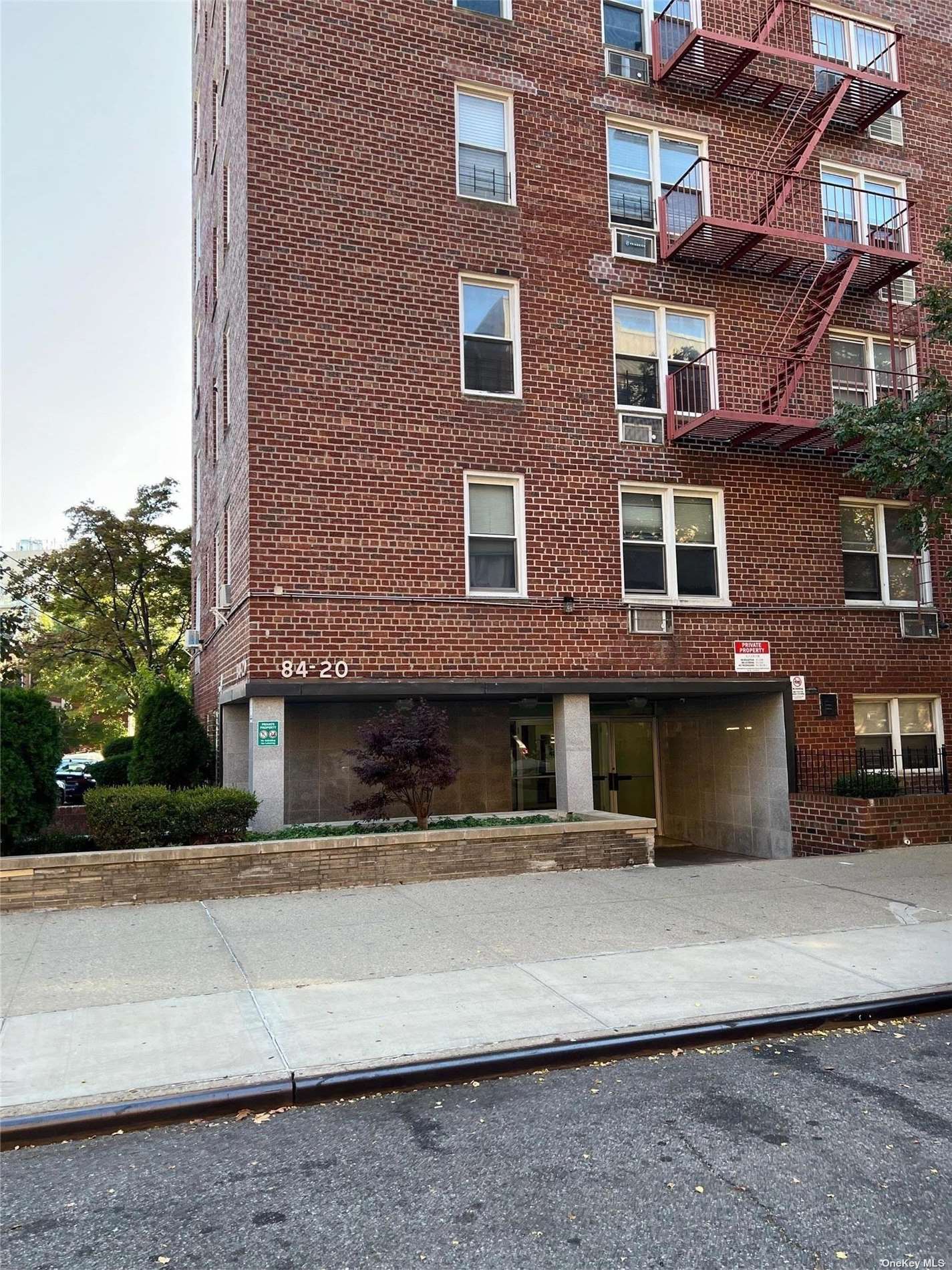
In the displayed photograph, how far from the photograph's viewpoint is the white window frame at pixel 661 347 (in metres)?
15.4

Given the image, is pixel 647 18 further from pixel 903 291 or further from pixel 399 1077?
pixel 399 1077

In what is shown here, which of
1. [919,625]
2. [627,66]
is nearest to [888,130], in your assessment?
[627,66]

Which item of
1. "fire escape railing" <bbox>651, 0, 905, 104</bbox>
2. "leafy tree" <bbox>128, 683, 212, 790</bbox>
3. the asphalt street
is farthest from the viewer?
"leafy tree" <bbox>128, 683, 212, 790</bbox>

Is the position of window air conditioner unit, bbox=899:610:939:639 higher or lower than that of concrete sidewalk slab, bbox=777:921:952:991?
higher

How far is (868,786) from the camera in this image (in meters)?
14.5

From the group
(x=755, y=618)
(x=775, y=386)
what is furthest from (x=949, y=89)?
(x=755, y=618)

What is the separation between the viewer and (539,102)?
1536cm

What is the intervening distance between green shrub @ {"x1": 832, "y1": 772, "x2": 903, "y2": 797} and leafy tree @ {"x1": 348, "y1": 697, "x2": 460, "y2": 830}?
634cm

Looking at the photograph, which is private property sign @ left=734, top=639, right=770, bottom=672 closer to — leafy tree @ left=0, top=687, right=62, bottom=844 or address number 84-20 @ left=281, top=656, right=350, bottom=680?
address number 84-20 @ left=281, top=656, right=350, bottom=680

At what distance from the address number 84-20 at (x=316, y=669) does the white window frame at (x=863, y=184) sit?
11503mm

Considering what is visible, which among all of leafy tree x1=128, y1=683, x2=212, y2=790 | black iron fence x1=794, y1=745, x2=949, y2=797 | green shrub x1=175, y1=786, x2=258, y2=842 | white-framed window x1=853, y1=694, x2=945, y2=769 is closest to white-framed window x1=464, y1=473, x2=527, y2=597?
green shrub x1=175, y1=786, x2=258, y2=842

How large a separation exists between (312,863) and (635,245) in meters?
11.0

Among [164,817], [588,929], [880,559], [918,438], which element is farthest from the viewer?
[880,559]

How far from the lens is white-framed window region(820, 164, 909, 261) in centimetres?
1705
